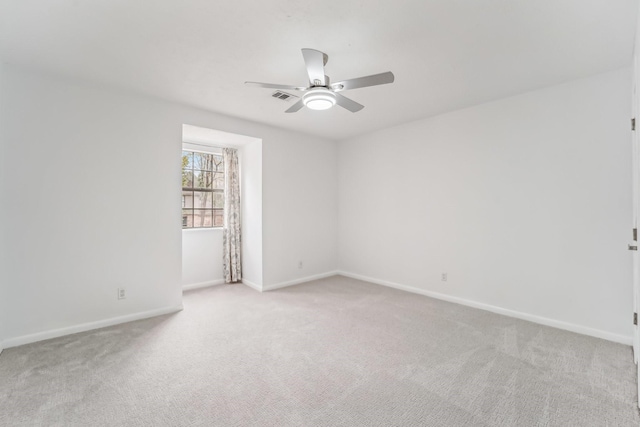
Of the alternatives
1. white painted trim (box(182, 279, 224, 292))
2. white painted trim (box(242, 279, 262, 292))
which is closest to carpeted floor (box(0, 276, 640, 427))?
white painted trim (box(242, 279, 262, 292))

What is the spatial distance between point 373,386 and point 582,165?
3.10 meters

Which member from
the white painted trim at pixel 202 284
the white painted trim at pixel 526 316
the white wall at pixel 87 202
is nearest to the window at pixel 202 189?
the white painted trim at pixel 202 284

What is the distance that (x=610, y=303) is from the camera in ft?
9.27

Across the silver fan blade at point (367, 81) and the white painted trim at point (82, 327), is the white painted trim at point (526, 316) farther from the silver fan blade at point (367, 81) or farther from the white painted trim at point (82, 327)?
the white painted trim at point (82, 327)

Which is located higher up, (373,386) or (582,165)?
(582,165)

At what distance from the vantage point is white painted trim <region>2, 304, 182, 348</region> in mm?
2709

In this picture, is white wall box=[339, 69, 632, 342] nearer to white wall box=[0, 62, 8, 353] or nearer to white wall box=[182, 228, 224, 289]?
white wall box=[182, 228, 224, 289]

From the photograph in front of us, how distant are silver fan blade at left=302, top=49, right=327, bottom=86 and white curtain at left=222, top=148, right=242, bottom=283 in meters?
3.06

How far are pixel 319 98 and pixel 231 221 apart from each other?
3.21 metres

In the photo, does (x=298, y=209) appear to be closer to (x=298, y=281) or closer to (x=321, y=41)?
(x=298, y=281)

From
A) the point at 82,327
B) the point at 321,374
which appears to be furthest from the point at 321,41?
the point at 82,327

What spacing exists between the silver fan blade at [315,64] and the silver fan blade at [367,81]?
135 mm

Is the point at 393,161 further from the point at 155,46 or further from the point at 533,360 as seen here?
the point at 155,46

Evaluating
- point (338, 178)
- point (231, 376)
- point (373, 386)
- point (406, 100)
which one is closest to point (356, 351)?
point (373, 386)
